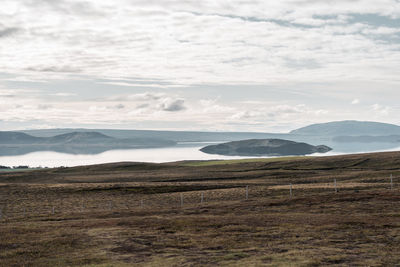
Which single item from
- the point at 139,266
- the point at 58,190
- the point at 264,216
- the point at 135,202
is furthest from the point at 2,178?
the point at 139,266

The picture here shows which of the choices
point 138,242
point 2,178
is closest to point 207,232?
point 138,242

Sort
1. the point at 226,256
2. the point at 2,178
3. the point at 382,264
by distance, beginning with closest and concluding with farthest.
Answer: the point at 382,264, the point at 226,256, the point at 2,178

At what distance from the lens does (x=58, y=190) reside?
85750 millimetres

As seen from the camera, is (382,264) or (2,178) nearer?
(382,264)

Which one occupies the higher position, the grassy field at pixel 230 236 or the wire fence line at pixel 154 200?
the grassy field at pixel 230 236

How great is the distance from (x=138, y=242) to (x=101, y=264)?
225 inches

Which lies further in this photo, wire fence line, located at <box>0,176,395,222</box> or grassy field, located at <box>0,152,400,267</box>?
wire fence line, located at <box>0,176,395,222</box>

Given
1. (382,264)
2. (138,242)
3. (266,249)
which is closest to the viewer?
(382,264)

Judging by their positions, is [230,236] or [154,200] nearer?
[230,236]

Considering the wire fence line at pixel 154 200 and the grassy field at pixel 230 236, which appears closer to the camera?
the grassy field at pixel 230 236

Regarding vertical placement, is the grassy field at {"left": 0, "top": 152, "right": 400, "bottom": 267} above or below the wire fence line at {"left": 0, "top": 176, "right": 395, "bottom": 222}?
above

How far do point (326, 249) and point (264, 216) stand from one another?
13253 millimetres

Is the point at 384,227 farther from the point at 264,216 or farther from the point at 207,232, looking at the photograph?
the point at 207,232

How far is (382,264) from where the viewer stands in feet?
64.4
